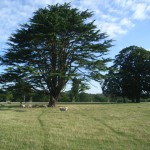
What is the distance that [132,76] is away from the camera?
57.4 m

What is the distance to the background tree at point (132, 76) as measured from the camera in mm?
57031

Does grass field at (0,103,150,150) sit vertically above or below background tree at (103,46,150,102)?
below

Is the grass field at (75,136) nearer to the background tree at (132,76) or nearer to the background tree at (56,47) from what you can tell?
the background tree at (56,47)

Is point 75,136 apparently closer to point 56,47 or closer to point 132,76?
point 56,47

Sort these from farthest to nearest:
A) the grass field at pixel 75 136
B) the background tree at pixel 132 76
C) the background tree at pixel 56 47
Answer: the background tree at pixel 132 76 → the background tree at pixel 56 47 → the grass field at pixel 75 136

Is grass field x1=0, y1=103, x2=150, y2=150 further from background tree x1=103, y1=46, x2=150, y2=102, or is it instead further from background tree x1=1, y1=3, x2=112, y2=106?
background tree x1=103, y1=46, x2=150, y2=102

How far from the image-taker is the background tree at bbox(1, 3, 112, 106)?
3228cm

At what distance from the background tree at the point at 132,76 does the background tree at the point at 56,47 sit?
22.3 m

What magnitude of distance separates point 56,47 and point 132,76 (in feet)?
86.9

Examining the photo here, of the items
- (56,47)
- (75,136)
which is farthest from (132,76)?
(75,136)

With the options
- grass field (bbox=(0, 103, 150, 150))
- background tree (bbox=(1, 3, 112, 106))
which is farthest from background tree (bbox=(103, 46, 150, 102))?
grass field (bbox=(0, 103, 150, 150))

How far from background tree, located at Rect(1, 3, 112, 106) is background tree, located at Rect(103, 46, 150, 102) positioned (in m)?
22.3

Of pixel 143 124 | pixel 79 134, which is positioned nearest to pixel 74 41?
pixel 143 124

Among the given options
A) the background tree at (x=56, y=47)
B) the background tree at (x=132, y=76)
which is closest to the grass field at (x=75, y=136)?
the background tree at (x=56, y=47)
